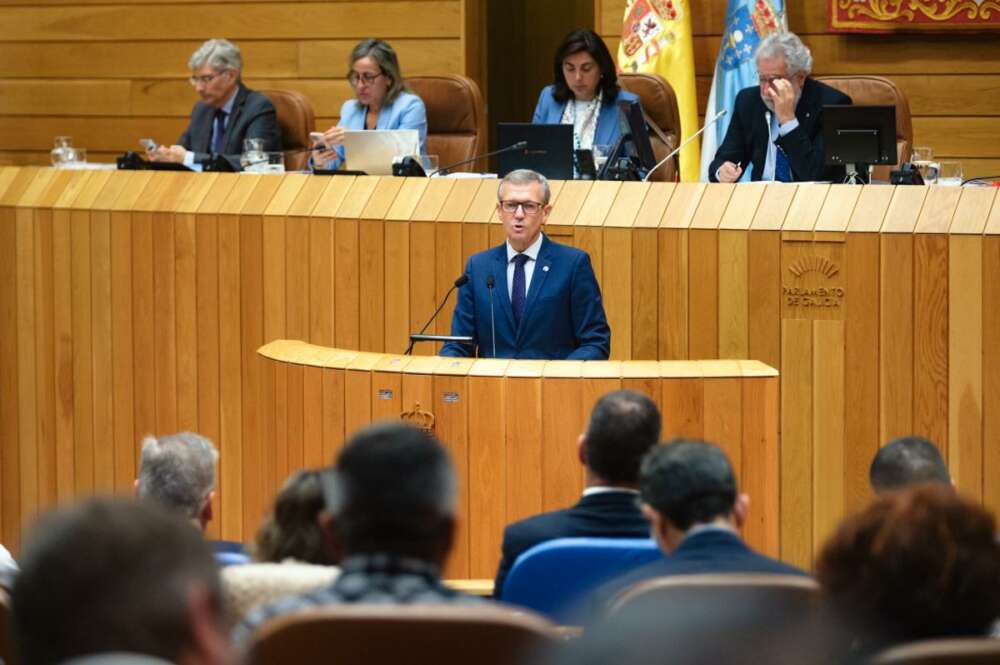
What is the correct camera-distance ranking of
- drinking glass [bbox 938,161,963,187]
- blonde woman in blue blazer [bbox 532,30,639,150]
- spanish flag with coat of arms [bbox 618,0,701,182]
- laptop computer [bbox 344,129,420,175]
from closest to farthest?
drinking glass [bbox 938,161,963,187], laptop computer [bbox 344,129,420,175], blonde woman in blue blazer [bbox 532,30,639,150], spanish flag with coat of arms [bbox 618,0,701,182]

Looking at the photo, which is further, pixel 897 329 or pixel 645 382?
pixel 897 329

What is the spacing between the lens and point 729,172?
238 inches

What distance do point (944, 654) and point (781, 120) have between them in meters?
4.76

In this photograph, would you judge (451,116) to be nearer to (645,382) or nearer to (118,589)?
(645,382)

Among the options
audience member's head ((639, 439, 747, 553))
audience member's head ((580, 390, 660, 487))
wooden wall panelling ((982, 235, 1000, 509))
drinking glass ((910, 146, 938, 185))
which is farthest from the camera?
drinking glass ((910, 146, 938, 185))

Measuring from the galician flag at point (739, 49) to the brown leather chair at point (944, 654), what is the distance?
613 centimetres

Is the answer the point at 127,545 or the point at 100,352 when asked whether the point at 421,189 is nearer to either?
the point at 100,352

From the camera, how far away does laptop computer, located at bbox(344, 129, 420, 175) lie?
655cm

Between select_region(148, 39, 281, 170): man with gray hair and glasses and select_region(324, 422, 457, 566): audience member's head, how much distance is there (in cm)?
513

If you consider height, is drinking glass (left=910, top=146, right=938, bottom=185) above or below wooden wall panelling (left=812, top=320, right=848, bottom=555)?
above

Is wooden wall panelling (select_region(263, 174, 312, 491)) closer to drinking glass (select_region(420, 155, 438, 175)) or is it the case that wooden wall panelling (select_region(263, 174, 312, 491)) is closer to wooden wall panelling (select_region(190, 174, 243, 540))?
wooden wall panelling (select_region(190, 174, 243, 540))

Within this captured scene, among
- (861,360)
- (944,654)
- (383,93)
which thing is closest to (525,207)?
(861,360)

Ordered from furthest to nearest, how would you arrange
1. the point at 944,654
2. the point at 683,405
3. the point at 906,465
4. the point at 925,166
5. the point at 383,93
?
the point at 383,93
the point at 925,166
the point at 683,405
the point at 906,465
the point at 944,654

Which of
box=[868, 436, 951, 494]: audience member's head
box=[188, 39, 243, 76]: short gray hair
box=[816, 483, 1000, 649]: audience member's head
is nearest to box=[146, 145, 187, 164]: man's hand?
box=[188, 39, 243, 76]: short gray hair
